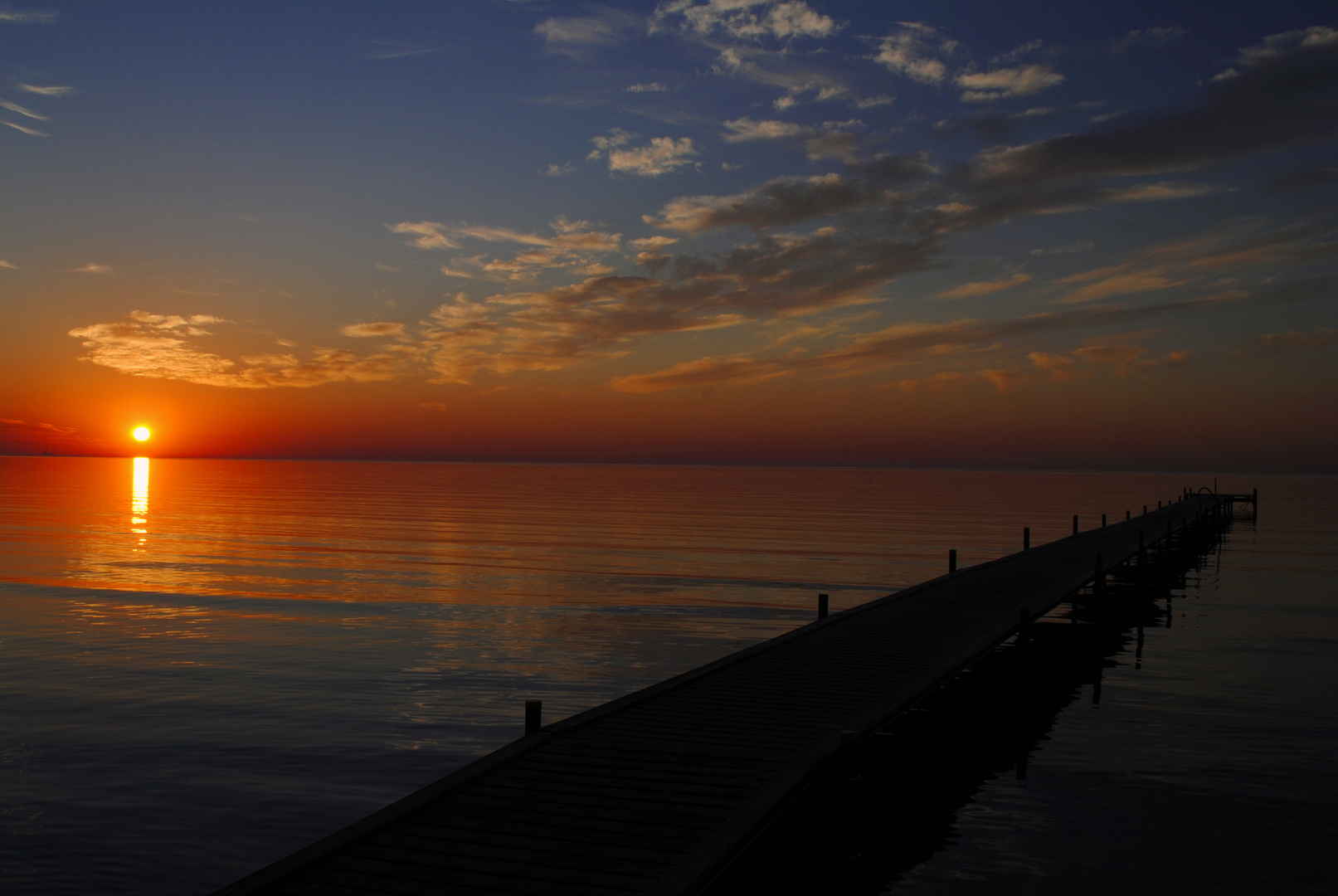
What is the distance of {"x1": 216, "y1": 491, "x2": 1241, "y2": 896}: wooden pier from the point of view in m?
7.21

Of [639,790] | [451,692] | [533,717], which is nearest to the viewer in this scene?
[639,790]

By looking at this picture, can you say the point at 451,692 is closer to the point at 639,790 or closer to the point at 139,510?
the point at 639,790

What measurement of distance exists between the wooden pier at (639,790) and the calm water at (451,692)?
207cm

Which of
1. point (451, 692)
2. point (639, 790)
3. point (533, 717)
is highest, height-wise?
point (533, 717)

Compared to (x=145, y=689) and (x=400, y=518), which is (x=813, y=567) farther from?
(x=400, y=518)

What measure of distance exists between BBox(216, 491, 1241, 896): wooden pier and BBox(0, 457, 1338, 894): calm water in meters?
2.07

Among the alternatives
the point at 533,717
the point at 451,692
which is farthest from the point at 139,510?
the point at 533,717

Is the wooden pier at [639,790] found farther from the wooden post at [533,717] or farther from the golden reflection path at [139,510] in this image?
the golden reflection path at [139,510]

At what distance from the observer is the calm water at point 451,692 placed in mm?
10844

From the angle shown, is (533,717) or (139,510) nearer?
(533,717)

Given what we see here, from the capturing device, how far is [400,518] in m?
62.2

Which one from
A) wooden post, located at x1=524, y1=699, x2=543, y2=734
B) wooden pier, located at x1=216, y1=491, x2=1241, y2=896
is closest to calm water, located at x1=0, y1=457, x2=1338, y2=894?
wooden pier, located at x1=216, y1=491, x2=1241, y2=896

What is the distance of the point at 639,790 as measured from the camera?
9023 millimetres

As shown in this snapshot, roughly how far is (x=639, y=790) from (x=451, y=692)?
30.8 feet
